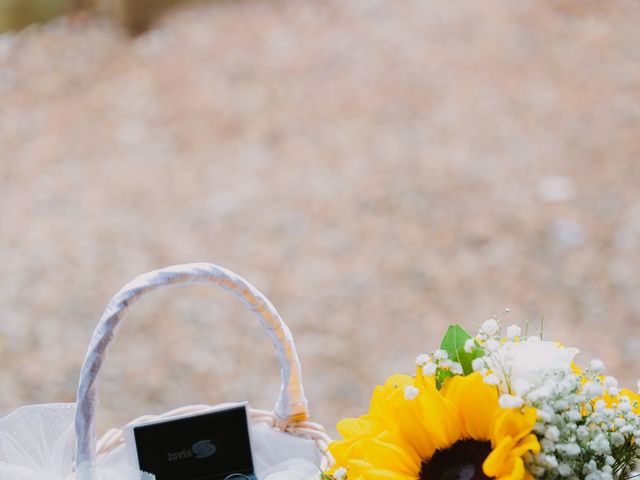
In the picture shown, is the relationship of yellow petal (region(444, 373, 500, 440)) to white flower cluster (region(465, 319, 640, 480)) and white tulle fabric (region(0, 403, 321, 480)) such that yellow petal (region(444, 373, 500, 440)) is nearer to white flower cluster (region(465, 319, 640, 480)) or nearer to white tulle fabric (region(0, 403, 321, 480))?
white flower cluster (region(465, 319, 640, 480))

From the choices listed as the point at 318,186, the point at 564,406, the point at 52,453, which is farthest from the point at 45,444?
the point at 318,186

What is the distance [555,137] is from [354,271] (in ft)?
2.59

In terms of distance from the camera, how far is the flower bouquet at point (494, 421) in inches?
29.7

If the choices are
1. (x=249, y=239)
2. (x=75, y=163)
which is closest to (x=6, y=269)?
(x=75, y=163)

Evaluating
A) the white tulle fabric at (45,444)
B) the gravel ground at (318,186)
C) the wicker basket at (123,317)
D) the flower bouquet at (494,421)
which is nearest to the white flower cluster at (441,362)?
the flower bouquet at (494,421)

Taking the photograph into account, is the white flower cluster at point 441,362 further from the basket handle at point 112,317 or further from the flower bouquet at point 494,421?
the basket handle at point 112,317

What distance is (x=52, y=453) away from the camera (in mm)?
958

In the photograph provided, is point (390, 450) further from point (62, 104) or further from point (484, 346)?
point (62, 104)

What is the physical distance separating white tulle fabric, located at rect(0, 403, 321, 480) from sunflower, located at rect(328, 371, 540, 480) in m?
0.17

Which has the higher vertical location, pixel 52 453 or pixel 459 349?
pixel 459 349

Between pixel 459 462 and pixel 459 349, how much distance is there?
0.10 meters

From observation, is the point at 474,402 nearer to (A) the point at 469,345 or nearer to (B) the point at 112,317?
(A) the point at 469,345

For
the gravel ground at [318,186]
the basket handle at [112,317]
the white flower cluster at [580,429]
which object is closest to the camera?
the white flower cluster at [580,429]

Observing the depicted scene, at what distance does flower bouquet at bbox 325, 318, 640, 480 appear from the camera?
753 millimetres
